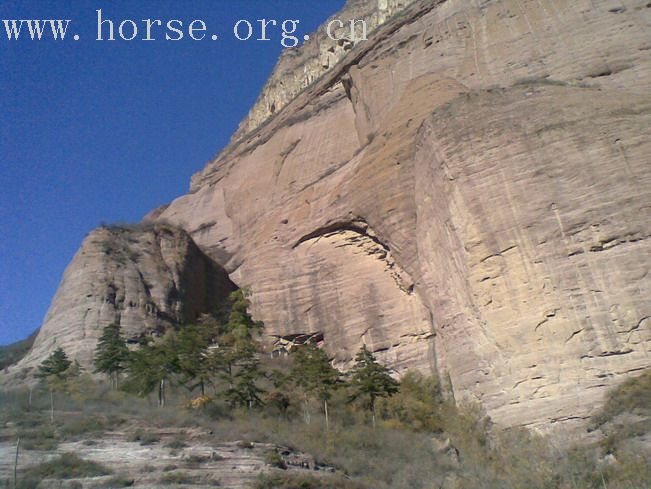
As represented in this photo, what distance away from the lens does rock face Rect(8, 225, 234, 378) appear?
36.8 meters

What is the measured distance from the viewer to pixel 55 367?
32.3 meters

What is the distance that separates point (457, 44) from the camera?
128ft

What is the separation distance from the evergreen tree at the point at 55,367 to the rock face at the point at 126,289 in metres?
1.59

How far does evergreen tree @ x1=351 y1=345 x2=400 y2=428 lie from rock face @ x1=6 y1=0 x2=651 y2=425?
92.1 inches

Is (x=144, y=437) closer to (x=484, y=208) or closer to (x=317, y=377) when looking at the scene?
(x=317, y=377)

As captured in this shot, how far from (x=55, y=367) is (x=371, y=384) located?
Result: 45.0 feet

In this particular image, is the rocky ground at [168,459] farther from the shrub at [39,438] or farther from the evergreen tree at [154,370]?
the evergreen tree at [154,370]

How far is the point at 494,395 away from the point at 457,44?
21621 mm

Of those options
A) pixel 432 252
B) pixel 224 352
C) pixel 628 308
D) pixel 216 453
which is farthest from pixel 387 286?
pixel 216 453

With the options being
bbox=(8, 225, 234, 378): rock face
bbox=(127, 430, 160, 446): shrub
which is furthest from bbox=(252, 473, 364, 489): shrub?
bbox=(8, 225, 234, 378): rock face

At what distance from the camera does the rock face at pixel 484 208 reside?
75.6ft

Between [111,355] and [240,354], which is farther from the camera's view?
[111,355]

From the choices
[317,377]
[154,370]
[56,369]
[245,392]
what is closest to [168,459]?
[245,392]

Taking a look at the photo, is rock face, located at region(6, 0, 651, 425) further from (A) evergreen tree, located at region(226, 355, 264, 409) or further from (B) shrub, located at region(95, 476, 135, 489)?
(B) shrub, located at region(95, 476, 135, 489)
